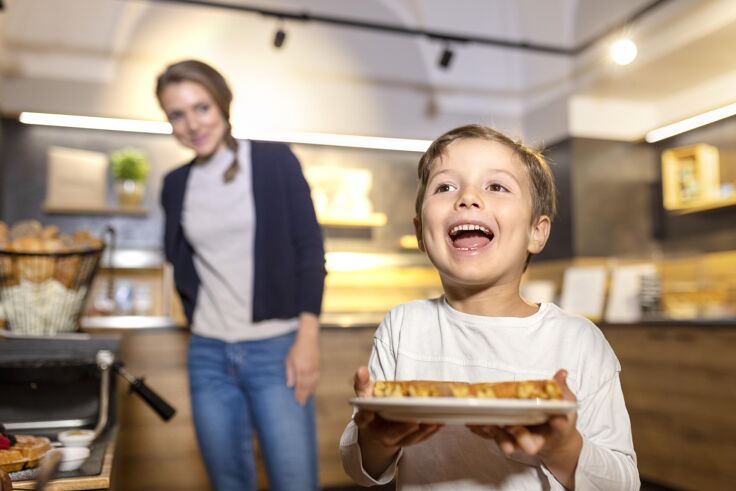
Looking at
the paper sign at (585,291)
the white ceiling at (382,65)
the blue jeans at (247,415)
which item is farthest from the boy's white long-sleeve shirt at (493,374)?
the white ceiling at (382,65)

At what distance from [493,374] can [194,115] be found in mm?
1166

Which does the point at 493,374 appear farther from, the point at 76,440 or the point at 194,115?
the point at 194,115

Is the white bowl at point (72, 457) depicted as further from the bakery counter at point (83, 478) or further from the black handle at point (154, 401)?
the black handle at point (154, 401)

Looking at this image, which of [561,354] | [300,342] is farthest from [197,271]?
[561,354]

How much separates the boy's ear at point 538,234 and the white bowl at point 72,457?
790mm

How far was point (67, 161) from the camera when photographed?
17.6 feet

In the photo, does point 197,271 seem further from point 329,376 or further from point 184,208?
point 329,376

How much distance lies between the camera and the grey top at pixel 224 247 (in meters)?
1.85

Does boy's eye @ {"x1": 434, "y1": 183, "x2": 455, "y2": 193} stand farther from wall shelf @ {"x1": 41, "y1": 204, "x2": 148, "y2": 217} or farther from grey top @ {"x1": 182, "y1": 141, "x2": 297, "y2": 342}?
wall shelf @ {"x1": 41, "y1": 204, "x2": 148, "y2": 217}

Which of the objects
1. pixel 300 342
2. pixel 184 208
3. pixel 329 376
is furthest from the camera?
pixel 329 376

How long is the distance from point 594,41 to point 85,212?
12.9 ft

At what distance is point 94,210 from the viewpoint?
5406 millimetres

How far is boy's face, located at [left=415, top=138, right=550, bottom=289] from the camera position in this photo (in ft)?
3.47

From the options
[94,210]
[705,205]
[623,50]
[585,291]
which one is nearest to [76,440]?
[623,50]
